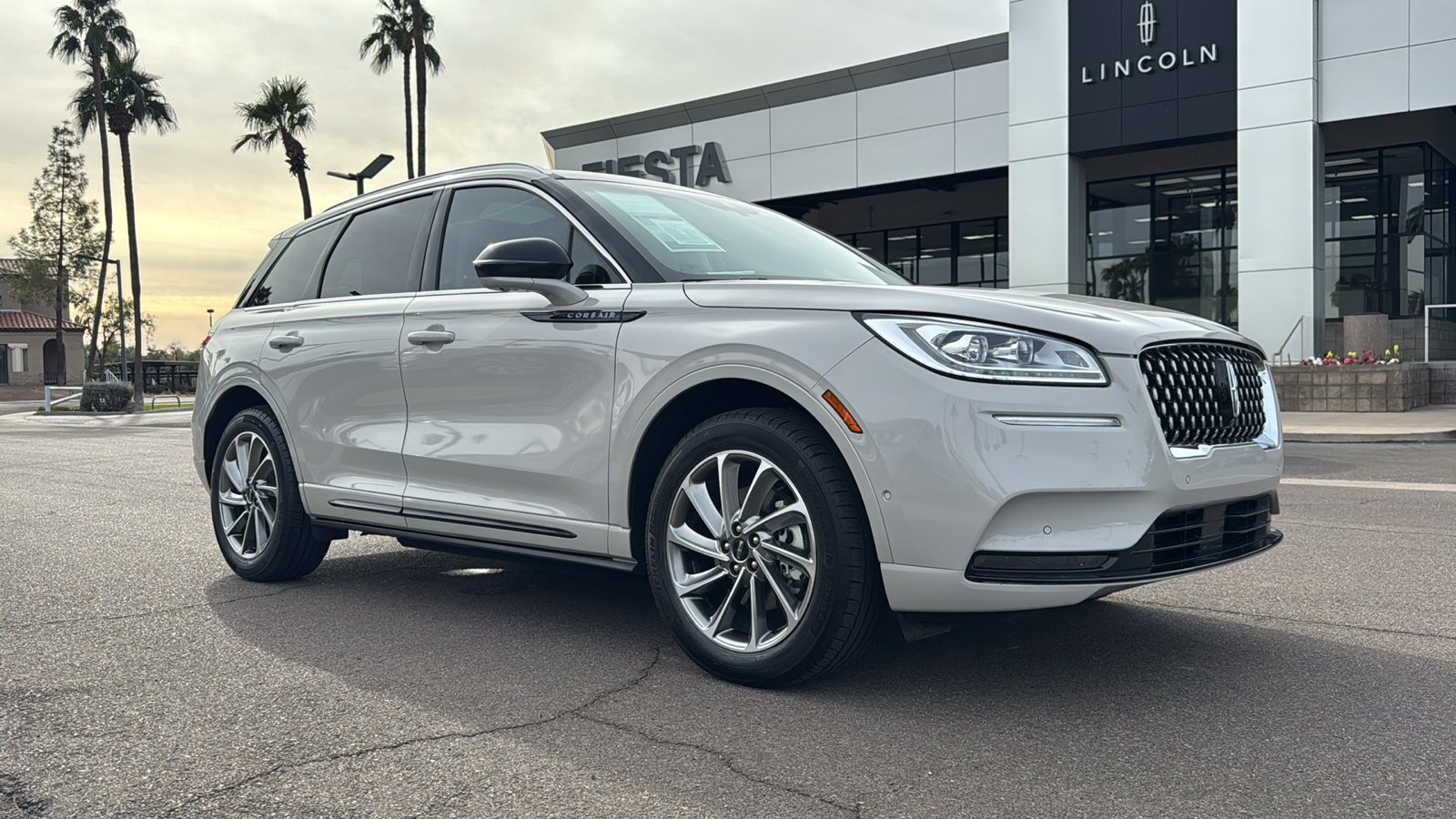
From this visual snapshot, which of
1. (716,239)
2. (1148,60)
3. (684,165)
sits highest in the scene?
(1148,60)

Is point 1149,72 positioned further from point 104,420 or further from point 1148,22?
point 104,420

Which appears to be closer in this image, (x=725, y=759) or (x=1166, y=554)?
(x=725, y=759)

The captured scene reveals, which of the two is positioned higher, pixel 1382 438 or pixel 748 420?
pixel 748 420

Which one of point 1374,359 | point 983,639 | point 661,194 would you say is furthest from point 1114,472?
point 1374,359

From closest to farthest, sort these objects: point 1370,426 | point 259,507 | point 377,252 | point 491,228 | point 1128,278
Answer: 1. point 491,228
2. point 377,252
3. point 259,507
4. point 1370,426
5. point 1128,278

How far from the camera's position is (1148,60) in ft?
74.4

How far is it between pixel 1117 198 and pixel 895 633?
25960 millimetres

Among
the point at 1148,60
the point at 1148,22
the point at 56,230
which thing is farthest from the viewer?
the point at 56,230

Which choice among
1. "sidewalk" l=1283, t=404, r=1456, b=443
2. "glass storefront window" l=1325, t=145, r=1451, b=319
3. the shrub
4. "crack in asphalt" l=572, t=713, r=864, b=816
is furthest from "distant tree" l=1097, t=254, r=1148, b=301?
the shrub

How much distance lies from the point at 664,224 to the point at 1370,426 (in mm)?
14205

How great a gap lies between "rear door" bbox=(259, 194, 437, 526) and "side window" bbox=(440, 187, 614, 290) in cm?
19

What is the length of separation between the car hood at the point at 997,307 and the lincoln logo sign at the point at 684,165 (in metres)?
26.7

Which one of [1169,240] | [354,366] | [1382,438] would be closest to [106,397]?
[1169,240]

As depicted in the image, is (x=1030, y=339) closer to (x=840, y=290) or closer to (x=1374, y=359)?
(x=840, y=290)
